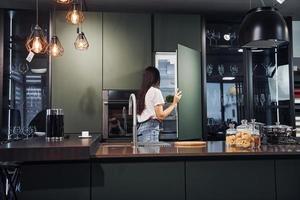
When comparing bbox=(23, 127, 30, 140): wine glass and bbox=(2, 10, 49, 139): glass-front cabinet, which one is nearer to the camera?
bbox=(23, 127, 30, 140): wine glass

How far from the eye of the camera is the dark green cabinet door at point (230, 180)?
6.19ft

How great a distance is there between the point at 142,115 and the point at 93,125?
992 millimetres

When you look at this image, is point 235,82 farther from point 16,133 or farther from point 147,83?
point 16,133

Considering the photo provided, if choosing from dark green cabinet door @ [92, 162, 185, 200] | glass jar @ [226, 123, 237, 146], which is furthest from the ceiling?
dark green cabinet door @ [92, 162, 185, 200]

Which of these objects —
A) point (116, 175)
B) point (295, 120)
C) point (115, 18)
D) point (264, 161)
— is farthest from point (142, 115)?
point (295, 120)

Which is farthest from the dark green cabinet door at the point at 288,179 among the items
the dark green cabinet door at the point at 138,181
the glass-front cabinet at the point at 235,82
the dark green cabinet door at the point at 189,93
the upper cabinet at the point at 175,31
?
the upper cabinet at the point at 175,31

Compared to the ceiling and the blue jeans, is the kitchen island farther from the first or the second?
the ceiling

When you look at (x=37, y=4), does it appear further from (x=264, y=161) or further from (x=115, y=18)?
(x=264, y=161)

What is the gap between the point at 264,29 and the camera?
2.25 metres

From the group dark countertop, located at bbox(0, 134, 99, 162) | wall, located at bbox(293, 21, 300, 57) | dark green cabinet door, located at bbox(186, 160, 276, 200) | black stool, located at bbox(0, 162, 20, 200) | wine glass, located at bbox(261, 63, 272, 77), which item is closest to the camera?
dark countertop, located at bbox(0, 134, 99, 162)

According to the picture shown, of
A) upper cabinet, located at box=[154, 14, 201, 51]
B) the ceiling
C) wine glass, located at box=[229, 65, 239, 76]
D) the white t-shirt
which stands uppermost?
the ceiling

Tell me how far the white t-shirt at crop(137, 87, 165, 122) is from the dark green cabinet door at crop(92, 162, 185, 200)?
82 centimetres

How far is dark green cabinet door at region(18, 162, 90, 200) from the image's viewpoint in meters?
1.77

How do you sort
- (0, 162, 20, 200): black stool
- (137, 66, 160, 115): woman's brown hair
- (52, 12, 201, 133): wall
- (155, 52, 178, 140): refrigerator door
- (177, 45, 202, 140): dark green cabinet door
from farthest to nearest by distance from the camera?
(155, 52, 178, 140): refrigerator door
(52, 12, 201, 133): wall
(177, 45, 202, 140): dark green cabinet door
(137, 66, 160, 115): woman's brown hair
(0, 162, 20, 200): black stool
